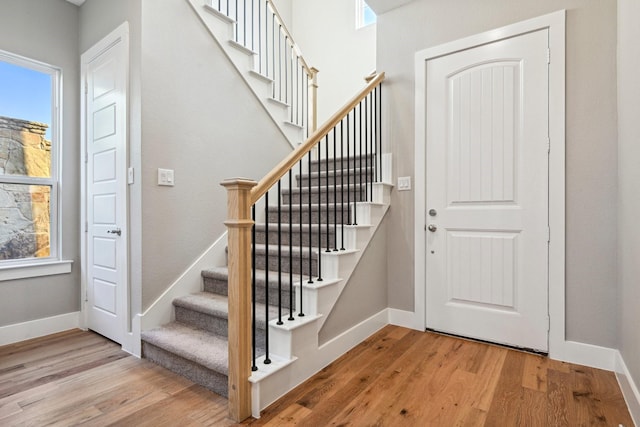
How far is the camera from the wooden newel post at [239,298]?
1563 millimetres

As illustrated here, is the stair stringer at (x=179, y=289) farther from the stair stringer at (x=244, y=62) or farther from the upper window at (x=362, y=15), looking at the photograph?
the upper window at (x=362, y=15)

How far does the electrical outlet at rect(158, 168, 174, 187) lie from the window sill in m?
1.26

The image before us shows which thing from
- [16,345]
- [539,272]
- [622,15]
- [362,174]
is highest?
[622,15]

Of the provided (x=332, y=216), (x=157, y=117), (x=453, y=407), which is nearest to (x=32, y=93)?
(x=157, y=117)

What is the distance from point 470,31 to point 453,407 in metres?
2.47

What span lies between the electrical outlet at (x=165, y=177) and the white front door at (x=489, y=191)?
6.39ft

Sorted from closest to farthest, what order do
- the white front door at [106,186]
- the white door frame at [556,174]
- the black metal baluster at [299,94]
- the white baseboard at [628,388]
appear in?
the white baseboard at [628,388] → the white door frame at [556,174] → the white front door at [106,186] → the black metal baluster at [299,94]

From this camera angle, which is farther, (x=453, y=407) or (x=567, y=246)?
(x=567, y=246)

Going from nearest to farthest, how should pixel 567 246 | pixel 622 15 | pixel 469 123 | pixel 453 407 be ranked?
pixel 453 407
pixel 622 15
pixel 567 246
pixel 469 123

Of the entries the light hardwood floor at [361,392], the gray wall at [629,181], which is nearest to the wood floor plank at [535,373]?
the light hardwood floor at [361,392]

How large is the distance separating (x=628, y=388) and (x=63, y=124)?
4.17 meters

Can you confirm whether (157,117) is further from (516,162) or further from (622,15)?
(622,15)

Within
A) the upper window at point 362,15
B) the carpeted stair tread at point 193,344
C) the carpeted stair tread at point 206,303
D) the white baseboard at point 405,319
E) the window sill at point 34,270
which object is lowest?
the white baseboard at point 405,319

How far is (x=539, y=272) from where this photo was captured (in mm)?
2219
